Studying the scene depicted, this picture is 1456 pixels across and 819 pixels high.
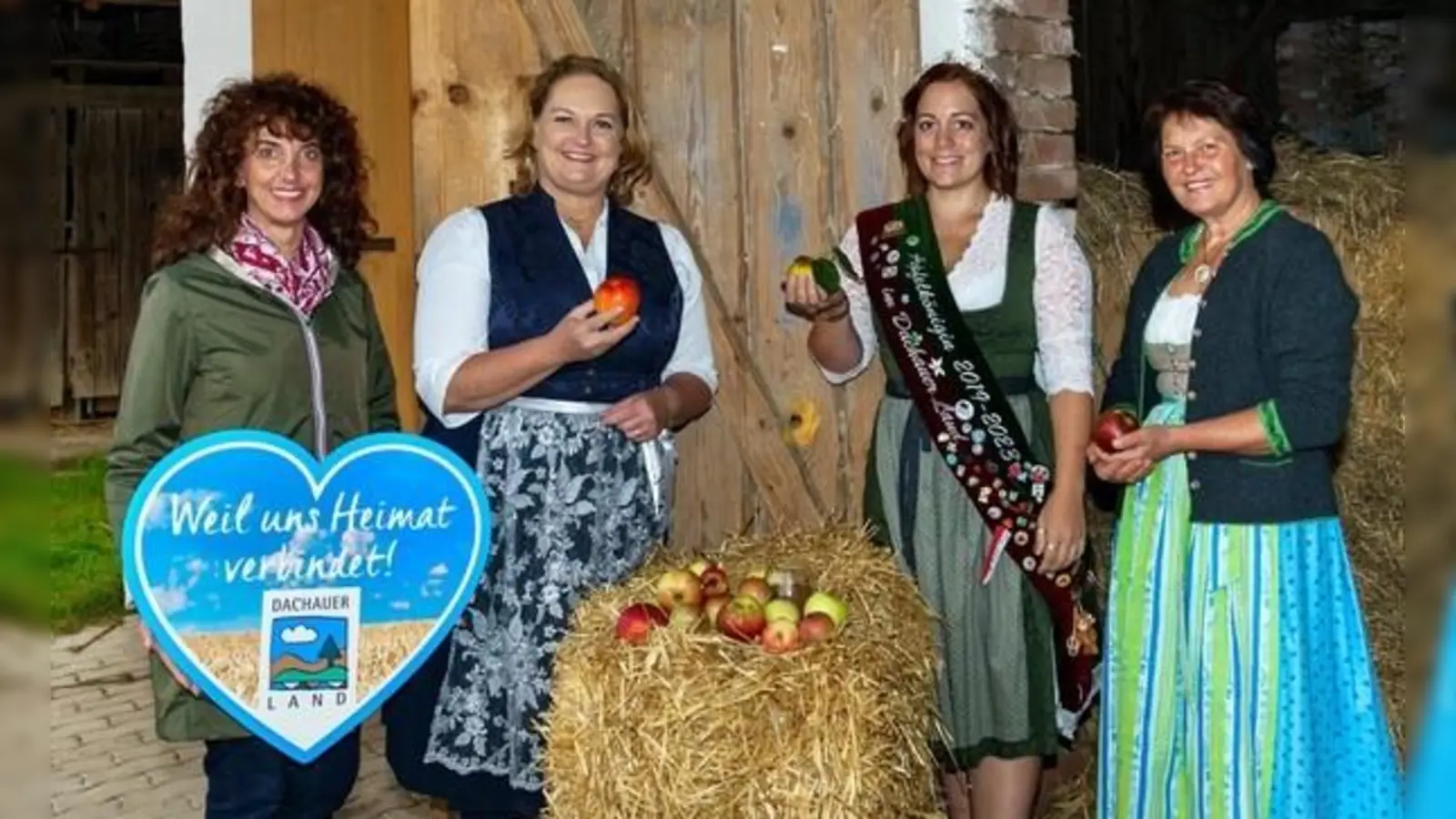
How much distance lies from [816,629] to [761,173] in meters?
1.45

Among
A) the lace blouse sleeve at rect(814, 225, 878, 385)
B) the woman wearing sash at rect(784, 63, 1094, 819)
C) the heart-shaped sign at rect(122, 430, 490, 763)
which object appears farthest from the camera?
the lace blouse sleeve at rect(814, 225, 878, 385)

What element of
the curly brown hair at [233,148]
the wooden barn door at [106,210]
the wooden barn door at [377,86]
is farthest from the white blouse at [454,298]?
the wooden barn door at [106,210]

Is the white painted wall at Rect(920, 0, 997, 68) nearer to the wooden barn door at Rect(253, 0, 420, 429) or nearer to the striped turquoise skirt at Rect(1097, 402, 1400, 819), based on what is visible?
the striped turquoise skirt at Rect(1097, 402, 1400, 819)

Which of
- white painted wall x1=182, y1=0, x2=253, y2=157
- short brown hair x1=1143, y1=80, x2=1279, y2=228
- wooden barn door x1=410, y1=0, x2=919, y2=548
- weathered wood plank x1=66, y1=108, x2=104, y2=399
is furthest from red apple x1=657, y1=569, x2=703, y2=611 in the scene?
weathered wood plank x1=66, y1=108, x2=104, y2=399

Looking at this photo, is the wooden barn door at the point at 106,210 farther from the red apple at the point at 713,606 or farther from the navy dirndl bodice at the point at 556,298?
the red apple at the point at 713,606

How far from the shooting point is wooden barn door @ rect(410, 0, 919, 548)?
11.7 ft

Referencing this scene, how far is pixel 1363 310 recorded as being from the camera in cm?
438

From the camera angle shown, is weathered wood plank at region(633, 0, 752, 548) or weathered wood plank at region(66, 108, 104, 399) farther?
weathered wood plank at region(66, 108, 104, 399)

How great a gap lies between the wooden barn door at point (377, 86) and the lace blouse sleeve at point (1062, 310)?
76.3 inches

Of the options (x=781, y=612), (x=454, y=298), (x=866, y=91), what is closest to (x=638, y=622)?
(x=781, y=612)

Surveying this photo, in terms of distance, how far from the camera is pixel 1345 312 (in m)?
2.58

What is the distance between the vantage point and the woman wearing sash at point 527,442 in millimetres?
2748

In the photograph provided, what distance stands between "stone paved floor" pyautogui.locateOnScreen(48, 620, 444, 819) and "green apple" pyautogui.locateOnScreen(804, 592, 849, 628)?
5.93ft

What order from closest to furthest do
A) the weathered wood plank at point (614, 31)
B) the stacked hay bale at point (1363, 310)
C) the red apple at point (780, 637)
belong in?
1. the red apple at point (780, 637)
2. the weathered wood plank at point (614, 31)
3. the stacked hay bale at point (1363, 310)
